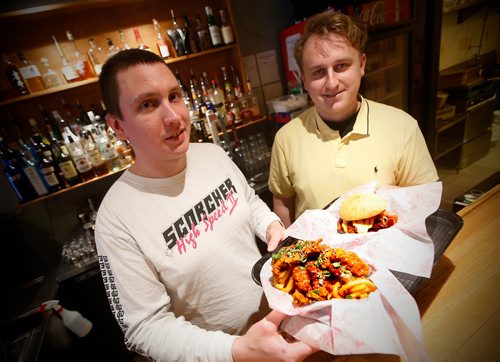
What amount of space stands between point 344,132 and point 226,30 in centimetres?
161

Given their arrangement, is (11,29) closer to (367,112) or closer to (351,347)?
(367,112)

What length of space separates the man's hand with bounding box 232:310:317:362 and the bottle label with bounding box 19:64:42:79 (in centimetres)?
227

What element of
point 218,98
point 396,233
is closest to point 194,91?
point 218,98

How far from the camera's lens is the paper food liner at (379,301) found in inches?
28.0

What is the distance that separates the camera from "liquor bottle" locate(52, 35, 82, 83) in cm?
194

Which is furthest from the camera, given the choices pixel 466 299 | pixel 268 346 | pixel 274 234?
pixel 274 234

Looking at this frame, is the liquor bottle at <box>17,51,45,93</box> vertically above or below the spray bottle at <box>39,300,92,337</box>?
above

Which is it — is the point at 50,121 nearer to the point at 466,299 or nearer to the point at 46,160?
the point at 46,160

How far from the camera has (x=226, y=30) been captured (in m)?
2.32

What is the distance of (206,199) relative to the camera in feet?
3.84

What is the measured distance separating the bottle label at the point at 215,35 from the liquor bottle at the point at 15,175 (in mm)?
1825

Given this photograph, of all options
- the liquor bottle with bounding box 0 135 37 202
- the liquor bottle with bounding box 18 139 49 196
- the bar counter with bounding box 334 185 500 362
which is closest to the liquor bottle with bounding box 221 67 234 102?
the liquor bottle with bounding box 18 139 49 196

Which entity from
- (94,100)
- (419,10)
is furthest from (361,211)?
(419,10)

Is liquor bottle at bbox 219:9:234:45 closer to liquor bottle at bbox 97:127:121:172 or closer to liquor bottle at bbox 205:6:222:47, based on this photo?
liquor bottle at bbox 205:6:222:47
